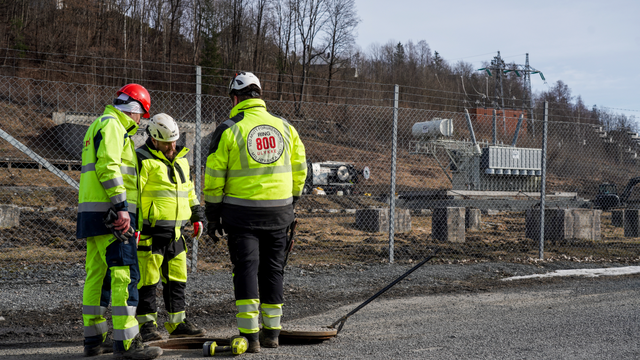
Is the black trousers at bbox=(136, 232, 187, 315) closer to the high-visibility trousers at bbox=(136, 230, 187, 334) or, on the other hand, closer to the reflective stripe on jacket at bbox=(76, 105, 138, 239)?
the high-visibility trousers at bbox=(136, 230, 187, 334)

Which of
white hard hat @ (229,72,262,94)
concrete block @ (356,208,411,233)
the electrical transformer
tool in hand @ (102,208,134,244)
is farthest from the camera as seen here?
the electrical transformer

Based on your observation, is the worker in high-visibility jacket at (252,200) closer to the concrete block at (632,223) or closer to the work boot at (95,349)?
the work boot at (95,349)

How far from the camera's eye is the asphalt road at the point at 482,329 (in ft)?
12.9

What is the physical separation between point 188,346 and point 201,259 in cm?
487

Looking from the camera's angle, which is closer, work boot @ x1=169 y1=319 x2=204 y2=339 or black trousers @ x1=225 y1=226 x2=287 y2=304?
black trousers @ x1=225 y1=226 x2=287 y2=304

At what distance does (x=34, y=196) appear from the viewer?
17.7 m

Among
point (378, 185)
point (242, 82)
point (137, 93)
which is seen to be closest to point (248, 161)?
point (242, 82)

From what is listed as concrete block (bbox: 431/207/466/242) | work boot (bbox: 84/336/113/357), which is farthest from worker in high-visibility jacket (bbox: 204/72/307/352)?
concrete block (bbox: 431/207/466/242)

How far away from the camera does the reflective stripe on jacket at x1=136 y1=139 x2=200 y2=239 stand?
14.2 ft

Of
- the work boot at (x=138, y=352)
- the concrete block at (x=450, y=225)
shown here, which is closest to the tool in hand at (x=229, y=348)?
the work boot at (x=138, y=352)

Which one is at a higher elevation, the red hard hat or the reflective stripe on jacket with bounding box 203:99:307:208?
the red hard hat

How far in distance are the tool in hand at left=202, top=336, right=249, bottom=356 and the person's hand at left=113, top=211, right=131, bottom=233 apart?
107 cm

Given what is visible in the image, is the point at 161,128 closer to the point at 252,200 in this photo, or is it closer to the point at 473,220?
the point at 252,200

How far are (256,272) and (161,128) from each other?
1.53 m
